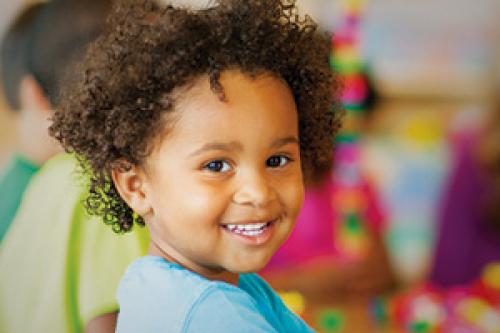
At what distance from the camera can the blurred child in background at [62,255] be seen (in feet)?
2.60

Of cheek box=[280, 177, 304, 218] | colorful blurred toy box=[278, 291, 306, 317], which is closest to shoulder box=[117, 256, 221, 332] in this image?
cheek box=[280, 177, 304, 218]

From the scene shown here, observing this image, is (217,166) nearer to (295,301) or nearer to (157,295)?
(157,295)

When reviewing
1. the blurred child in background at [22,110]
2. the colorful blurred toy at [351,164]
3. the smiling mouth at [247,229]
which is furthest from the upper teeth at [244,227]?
the colorful blurred toy at [351,164]

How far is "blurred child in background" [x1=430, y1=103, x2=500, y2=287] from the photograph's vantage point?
69.8 inches

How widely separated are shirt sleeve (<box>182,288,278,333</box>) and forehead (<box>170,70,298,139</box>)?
0.12 meters

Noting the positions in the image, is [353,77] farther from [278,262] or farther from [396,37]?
[396,37]

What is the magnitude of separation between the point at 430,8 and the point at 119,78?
7.21 ft

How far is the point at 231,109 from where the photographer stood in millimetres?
646

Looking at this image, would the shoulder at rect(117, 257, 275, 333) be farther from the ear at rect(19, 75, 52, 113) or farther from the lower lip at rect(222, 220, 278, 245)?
the ear at rect(19, 75, 52, 113)

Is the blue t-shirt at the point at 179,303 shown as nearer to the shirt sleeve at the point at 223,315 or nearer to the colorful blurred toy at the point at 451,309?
the shirt sleeve at the point at 223,315

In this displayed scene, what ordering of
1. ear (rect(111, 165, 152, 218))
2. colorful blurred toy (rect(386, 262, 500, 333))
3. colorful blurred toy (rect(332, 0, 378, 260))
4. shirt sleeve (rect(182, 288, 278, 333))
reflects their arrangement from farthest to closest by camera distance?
colorful blurred toy (rect(332, 0, 378, 260))
colorful blurred toy (rect(386, 262, 500, 333))
ear (rect(111, 165, 152, 218))
shirt sleeve (rect(182, 288, 278, 333))

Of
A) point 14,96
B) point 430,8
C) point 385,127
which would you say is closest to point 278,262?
point 14,96

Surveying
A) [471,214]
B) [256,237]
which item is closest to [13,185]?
[256,237]

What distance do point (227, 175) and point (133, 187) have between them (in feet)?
0.32
